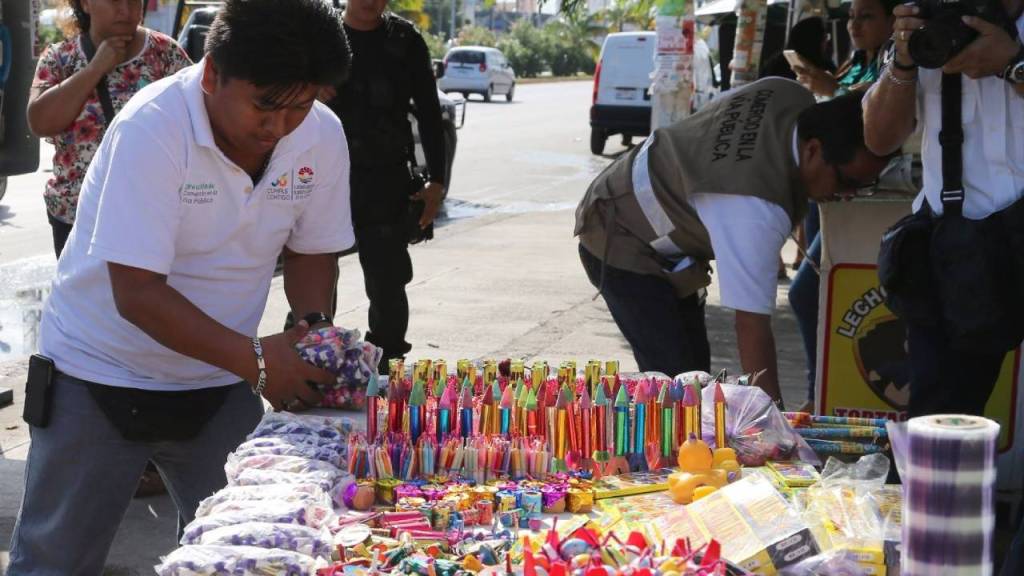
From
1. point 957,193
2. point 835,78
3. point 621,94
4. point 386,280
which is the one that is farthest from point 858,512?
point 621,94

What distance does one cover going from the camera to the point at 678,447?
2.63m

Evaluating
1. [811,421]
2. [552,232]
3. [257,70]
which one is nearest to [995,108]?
[811,421]

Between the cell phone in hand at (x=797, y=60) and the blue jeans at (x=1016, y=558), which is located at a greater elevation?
the cell phone in hand at (x=797, y=60)

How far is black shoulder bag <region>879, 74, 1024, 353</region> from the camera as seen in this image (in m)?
3.16

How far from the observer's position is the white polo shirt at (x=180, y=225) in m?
2.59

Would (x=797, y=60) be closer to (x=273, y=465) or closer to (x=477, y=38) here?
(x=273, y=465)

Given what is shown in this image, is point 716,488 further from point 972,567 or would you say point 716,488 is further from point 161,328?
point 161,328

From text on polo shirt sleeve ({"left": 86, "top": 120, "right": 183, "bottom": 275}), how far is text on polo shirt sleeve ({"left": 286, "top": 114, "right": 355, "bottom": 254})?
1.34 ft

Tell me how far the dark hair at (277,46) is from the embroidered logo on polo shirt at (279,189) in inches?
Answer: 12.7

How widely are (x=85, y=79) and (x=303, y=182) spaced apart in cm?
181

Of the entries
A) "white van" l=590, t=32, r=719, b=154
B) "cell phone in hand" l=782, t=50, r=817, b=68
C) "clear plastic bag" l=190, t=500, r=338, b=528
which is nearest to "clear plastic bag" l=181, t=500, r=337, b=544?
"clear plastic bag" l=190, t=500, r=338, b=528

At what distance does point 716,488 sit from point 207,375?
121 cm

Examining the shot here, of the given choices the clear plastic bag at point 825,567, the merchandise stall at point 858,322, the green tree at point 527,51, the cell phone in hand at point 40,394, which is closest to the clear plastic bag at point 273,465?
the cell phone in hand at point 40,394

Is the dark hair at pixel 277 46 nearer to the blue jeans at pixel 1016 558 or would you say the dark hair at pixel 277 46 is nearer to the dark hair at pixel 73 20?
the blue jeans at pixel 1016 558
